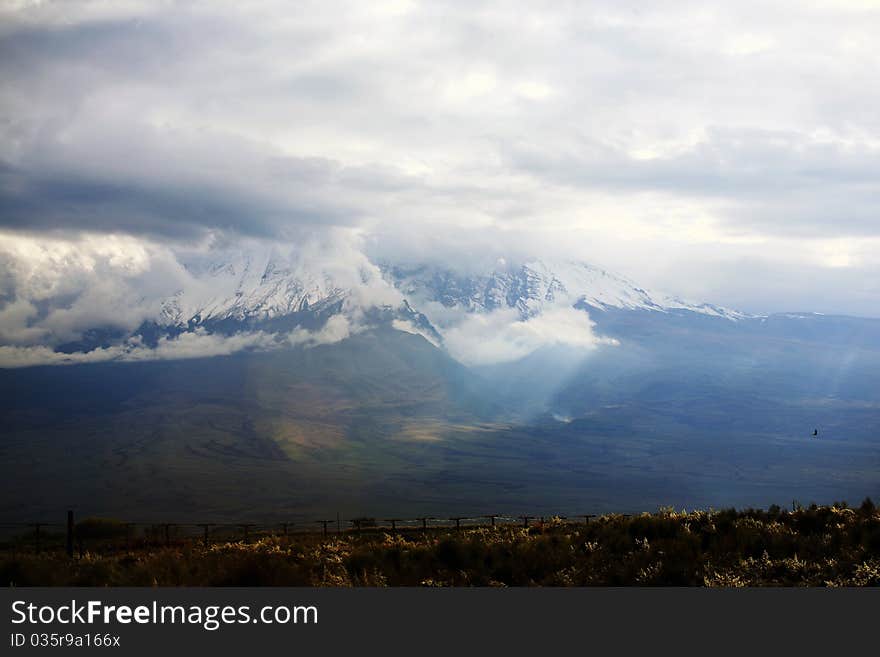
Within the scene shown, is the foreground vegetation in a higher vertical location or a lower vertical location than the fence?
higher

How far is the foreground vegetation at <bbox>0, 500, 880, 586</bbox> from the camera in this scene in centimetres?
2027

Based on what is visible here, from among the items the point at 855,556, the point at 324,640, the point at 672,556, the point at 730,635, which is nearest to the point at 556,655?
the point at 730,635

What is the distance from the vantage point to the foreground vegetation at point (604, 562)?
20.3m

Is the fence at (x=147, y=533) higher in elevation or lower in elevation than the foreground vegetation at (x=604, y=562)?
lower

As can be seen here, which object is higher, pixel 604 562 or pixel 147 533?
pixel 604 562

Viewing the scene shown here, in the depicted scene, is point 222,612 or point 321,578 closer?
point 222,612

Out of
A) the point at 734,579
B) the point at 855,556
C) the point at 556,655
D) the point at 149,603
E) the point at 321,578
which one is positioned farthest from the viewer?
the point at 321,578

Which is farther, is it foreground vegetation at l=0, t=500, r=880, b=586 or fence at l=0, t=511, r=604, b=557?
fence at l=0, t=511, r=604, b=557

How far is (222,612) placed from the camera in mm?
16172

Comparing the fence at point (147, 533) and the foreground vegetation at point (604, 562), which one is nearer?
the foreground vegetation at point (604, 562)

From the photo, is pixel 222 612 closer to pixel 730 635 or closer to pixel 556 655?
pixel 556 655

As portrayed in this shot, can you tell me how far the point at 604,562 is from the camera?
22.6 meters

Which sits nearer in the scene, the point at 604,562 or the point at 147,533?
the point at 604,562

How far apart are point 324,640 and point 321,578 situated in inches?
280
